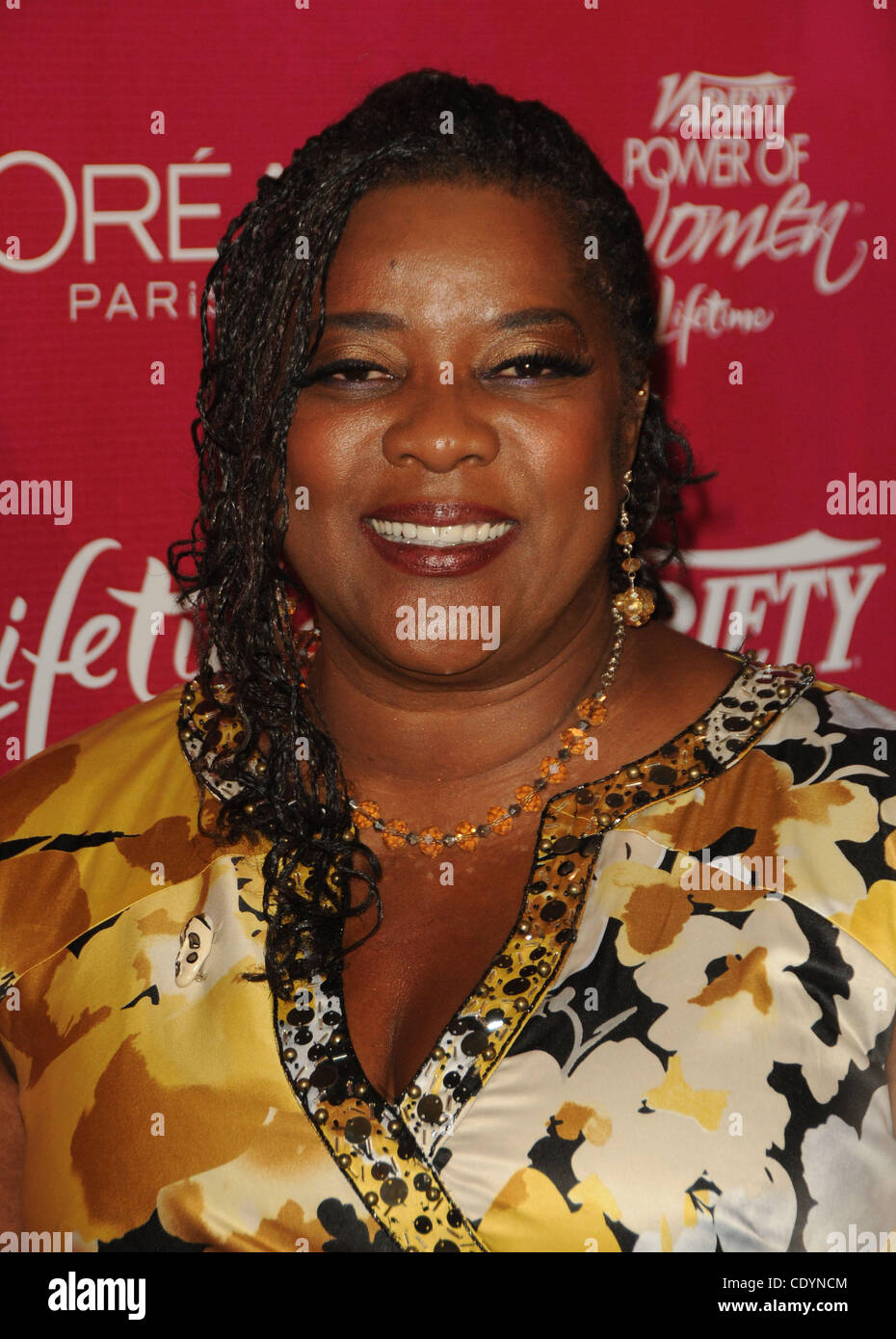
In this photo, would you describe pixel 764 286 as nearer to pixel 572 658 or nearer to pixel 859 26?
pixel 859 26

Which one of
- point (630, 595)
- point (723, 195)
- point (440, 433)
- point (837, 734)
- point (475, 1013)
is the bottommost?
point (475, 1013)

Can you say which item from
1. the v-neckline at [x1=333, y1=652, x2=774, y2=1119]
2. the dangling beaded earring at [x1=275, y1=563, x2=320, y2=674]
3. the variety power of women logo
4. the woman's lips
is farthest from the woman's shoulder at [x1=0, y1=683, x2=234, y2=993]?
the variety power of women logo

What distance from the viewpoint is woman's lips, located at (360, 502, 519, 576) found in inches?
68.7

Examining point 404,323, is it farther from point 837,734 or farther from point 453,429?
point 837,734

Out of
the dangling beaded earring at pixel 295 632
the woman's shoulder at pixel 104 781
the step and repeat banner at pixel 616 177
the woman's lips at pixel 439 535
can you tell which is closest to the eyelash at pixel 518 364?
the woman's lips at pixel 439 535

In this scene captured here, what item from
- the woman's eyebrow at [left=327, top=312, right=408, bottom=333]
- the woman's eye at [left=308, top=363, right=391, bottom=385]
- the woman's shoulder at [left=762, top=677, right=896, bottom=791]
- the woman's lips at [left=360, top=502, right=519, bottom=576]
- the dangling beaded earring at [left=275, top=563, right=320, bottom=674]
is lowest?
the woman's shoulder at [left=762, top=677, right=896, bottom=791]

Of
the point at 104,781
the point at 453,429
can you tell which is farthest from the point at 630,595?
the point at 104,781

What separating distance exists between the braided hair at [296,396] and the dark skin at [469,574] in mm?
36

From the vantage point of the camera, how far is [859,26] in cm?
254

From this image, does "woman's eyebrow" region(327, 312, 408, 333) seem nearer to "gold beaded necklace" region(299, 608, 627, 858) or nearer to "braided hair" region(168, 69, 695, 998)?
"braided hair" region(168, 69, 695, 998)

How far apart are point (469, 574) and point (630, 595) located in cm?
30

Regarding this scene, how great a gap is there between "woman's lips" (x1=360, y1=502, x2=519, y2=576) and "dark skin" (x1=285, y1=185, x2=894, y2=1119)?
1 centimetres

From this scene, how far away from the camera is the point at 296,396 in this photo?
1832 millimetres
